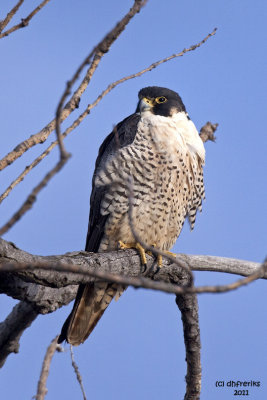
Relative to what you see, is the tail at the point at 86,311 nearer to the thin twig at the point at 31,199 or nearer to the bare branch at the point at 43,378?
the bare branch at the point at 43,378

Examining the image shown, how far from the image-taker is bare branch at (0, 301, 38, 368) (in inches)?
144

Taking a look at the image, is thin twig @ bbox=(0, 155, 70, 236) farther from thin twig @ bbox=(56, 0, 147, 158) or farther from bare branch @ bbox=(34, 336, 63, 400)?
bare branch @ bbox=(34, 336, 63, 400)

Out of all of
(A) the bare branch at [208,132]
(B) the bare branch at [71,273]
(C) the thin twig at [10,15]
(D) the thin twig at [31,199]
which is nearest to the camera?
(D) the thin twig at [31,199]

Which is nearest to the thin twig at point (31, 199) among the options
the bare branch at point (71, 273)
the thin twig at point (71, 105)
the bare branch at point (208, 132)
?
the thin twig at point (71, 105)

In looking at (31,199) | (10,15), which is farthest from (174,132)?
(31,199)

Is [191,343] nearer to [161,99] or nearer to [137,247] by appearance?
[137,247]

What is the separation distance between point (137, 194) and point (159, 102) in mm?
934

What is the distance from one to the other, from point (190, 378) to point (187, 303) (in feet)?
1.53

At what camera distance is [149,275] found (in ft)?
11.2

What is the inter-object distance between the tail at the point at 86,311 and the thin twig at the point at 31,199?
2.36 metres

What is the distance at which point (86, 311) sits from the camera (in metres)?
3.64

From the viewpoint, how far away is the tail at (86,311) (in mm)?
3572

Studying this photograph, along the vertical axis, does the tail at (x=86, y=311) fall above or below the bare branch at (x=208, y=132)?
below

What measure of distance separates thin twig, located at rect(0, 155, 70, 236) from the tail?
2.36 metres
